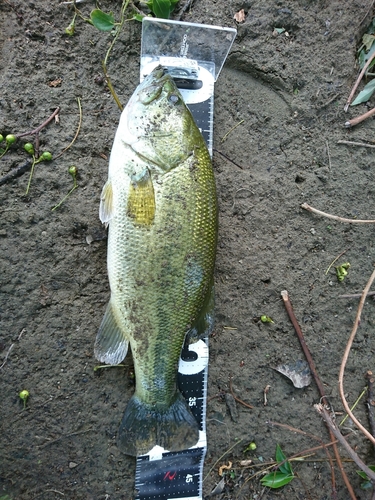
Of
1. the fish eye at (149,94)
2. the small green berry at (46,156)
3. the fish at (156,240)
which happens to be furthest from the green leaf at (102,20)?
the small green berry at (46,156)

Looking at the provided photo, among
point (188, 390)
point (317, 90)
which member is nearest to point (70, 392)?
point (188, 390)

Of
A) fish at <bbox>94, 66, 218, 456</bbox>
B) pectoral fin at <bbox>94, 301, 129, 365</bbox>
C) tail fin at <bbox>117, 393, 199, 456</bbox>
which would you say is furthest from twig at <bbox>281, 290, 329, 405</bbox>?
pectoral fin at <bbox>94, 301, 129, 365</bbox>

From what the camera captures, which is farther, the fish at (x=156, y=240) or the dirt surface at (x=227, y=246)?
the dirt surface at (x=227, y=246)

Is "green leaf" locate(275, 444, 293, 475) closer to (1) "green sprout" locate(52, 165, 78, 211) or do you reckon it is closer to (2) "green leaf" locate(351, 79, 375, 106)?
(1) "green sprout" locate(52, 165, 78, 211)

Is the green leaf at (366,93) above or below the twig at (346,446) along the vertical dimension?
above

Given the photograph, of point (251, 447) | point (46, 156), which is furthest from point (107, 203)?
point (251, 447)

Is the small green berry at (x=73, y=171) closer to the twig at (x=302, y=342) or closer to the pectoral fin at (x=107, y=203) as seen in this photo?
the pectoral fin at (x=107, y=203)

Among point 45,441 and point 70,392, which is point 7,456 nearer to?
point 45,441
